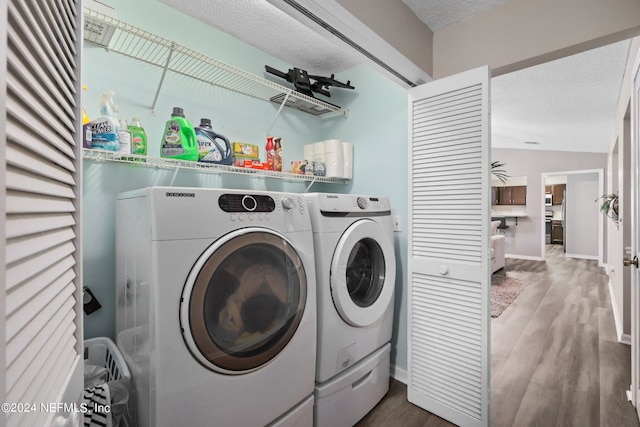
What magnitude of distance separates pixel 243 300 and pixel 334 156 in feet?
4.53

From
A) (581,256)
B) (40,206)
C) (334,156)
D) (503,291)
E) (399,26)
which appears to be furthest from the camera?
(581,256)

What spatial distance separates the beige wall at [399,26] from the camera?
1.36 m

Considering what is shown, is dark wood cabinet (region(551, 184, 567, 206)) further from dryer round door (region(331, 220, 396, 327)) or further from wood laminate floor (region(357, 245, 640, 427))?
dryer round door (region(331, 220, 396, 327))

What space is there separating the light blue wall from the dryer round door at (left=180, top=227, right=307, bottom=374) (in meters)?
0.73

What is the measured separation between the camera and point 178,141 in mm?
1463

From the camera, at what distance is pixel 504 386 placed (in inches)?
79.0

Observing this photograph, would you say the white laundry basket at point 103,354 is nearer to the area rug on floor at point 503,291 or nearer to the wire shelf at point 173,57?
the wire shelf at point 173,57

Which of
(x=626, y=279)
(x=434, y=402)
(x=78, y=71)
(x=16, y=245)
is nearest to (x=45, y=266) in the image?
(x=16, y=245)

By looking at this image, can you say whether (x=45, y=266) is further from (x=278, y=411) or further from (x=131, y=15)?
(x=131, y=15)

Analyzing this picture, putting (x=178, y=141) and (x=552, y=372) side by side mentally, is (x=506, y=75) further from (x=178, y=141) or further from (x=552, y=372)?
(x=178, y=141)

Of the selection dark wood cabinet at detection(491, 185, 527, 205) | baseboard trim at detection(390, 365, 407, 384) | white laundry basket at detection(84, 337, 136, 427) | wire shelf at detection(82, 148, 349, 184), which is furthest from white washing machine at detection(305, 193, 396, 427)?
dark wood cabinet at detection(491, 185, 527, 205)

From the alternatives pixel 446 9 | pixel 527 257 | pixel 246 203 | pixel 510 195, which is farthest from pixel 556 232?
pixel 246 203

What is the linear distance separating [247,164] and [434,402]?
70.4 inches

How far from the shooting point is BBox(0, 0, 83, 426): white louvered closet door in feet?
1.28
